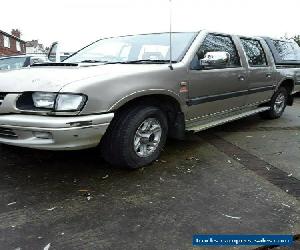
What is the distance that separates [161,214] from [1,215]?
127 centimetres

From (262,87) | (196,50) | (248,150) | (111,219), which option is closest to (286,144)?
(248,150)

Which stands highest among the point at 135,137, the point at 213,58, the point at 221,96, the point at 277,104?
the point at 213,58

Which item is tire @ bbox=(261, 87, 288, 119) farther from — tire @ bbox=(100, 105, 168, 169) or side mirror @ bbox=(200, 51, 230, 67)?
tire @ bbox=(100, 105, 168, 169)

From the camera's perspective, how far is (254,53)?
5.79m

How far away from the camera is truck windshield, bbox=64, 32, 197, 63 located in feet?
14.4

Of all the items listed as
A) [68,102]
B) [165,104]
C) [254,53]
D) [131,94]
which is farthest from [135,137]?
[254,53]

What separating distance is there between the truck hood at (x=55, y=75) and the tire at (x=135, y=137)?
42 centimetres

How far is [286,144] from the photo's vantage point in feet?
16.9

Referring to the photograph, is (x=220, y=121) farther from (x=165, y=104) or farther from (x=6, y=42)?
(x=6, y=42)

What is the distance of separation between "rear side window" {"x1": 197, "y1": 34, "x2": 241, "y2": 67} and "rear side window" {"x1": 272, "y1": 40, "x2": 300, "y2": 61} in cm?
247

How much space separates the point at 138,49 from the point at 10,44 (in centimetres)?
3687

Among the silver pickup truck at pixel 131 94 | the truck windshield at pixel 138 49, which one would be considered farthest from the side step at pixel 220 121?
the truck windshield at pixel 138 49

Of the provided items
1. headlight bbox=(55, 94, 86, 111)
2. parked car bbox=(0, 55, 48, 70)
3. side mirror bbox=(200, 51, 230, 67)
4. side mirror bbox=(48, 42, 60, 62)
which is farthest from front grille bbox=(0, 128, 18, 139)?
parked car bbox=(0, 55, 48, 70)

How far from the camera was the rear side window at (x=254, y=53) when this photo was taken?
18.3 feet
